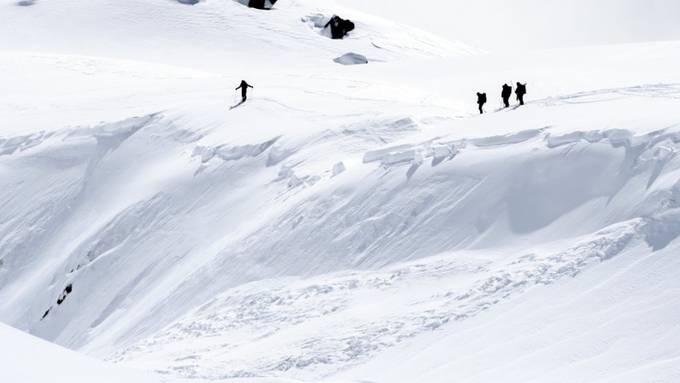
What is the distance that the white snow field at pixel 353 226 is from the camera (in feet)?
63.1

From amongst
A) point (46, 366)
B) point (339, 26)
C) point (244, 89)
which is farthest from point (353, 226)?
point (339, 26)

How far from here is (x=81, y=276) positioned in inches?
1266

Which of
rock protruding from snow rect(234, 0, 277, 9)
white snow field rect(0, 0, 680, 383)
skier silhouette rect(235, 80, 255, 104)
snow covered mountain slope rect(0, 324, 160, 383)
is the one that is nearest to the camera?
snow covered mountain slope rect(0, 324, 160, 383)

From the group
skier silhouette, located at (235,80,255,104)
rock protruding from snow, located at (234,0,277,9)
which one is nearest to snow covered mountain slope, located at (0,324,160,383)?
skier silhouette, located at (235,80,255,104)

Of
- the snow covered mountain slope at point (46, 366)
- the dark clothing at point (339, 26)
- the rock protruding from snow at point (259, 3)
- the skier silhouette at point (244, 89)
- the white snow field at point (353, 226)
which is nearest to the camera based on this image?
the snow covered mountain slope at point (46, 366)

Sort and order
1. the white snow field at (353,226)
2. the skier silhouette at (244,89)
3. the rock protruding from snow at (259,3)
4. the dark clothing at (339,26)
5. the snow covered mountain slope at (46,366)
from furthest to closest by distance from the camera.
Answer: the rock protruding from snow at (259,3)
the dark clothing at (339,26)
the skier silhouette at (244,89)
the white snow field at (353,226)
the snow covered mountain slope at (46,366)

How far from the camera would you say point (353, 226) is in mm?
26609

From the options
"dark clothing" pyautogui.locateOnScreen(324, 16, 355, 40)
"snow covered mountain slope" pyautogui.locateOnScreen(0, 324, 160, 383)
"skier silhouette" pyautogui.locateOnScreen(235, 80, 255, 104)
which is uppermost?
"snow covered mountain slope" pyautogui.locateOnScreen(0, 324, 160, 383)

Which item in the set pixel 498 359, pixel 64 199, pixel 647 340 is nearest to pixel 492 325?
pixel 498 359

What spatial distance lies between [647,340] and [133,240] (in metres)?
18.5

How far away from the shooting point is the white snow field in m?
19.2

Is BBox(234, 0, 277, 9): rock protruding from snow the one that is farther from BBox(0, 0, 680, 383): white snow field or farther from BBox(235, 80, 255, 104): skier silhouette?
BBox(235, 80, 255, 104): skier silhouette

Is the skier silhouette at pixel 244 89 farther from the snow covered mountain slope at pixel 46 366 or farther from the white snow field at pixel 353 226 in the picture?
the snow covered mountain slope at pixel 46 366

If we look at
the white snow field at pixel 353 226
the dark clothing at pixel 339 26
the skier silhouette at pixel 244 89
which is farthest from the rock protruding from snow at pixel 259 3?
the skier silhouette at pixel 244 89
